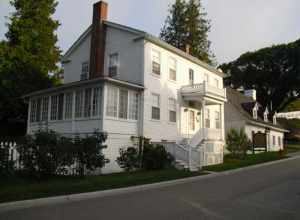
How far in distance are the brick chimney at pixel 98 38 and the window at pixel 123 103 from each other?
11.9 ft

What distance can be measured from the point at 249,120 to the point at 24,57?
78.2 feet

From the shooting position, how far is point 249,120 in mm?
34438

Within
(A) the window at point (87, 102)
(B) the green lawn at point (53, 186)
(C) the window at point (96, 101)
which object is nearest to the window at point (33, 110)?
(A) the window at point (87, 102)

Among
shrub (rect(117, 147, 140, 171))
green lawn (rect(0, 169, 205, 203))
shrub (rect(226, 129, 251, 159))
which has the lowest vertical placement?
green lawn (rect(0, 169, 205, 203))

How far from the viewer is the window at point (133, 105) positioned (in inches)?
784

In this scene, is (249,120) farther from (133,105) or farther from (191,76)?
(133,105)

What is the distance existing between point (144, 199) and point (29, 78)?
23060 mm

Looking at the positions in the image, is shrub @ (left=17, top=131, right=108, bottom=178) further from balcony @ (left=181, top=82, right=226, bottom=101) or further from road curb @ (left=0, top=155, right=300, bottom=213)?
balcony @ (left=181, top=82, right=226, bottom=101)

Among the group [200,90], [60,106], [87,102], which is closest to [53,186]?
[87,102]

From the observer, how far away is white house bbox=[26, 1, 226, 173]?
18.8m

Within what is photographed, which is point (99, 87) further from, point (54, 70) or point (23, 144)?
point (54, 70)

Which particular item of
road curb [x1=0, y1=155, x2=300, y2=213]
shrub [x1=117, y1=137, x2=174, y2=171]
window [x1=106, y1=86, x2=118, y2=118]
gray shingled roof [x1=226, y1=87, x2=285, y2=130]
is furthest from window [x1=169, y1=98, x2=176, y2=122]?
gray shingled roof [x1=226, y1=87, x2=285, y2=130]

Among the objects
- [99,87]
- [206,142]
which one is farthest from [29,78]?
[206,142]

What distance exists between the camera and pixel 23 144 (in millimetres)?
12898
